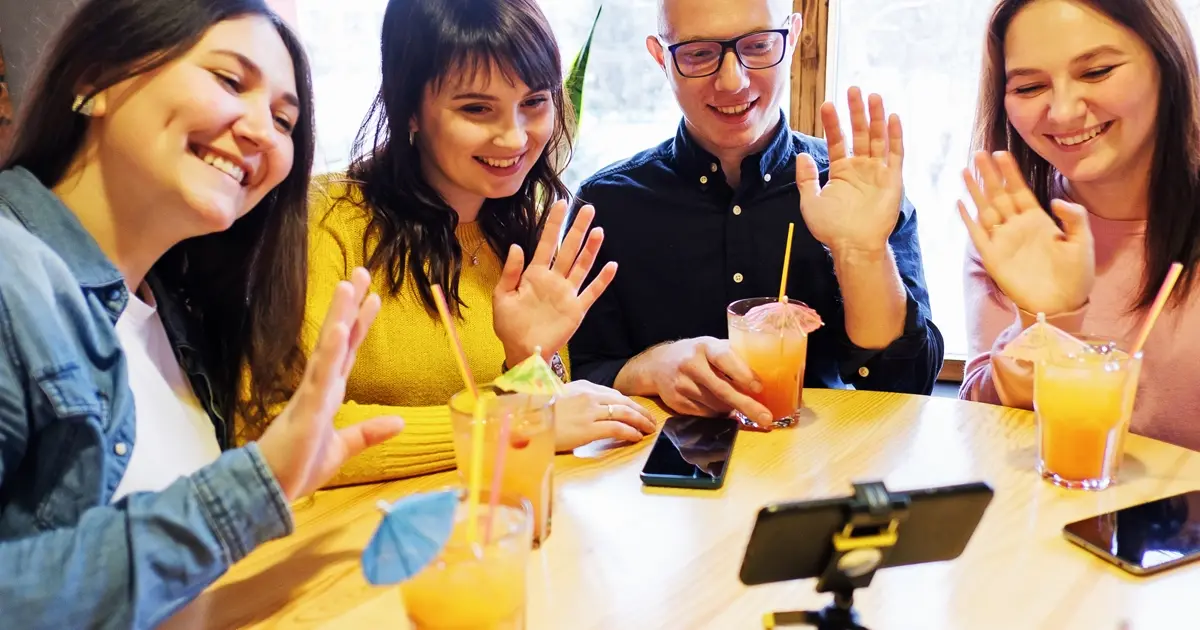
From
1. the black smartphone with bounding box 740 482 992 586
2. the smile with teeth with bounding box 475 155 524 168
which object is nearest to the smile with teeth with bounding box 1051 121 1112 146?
the smile with teeth with bounding box 475 155 524 168

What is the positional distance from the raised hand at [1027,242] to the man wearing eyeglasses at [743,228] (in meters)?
0.20

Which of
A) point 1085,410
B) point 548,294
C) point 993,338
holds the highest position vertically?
point 548,294

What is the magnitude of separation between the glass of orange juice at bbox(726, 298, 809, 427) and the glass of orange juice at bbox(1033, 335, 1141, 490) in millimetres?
A: 382

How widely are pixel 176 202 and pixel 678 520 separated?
0.79 meters

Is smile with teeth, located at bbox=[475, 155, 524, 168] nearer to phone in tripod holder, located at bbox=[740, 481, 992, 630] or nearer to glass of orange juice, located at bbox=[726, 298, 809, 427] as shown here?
glass of orange juice, located at bbox=[726, 298, 809, 427]

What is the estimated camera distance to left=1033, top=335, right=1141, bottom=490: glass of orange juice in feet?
4.02

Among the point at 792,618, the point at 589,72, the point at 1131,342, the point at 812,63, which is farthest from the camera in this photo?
the point at 589,72

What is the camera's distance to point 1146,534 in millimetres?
1084

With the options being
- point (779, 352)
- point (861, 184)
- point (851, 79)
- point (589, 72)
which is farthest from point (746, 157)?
point (589, 72)

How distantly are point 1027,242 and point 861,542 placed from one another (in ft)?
3.32

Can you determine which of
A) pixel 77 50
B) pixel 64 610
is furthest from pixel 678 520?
pixel 77 50

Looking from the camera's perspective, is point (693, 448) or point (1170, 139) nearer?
point (693, 448)

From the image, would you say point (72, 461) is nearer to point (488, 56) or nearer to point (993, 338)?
point (488, 56)

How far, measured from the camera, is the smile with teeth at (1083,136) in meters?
1.75
